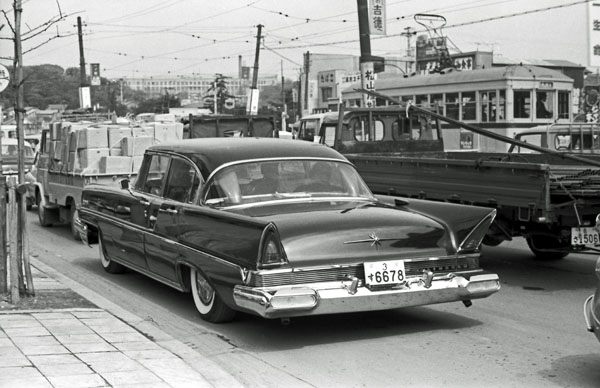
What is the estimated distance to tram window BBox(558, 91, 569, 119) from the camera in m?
24.0

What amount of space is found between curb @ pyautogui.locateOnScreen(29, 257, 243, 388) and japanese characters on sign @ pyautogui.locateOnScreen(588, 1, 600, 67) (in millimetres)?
10013

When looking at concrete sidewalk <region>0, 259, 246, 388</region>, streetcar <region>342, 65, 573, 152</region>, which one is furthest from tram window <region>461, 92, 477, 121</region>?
concrete sidewalk <region>0, 259, 246, 388</region>

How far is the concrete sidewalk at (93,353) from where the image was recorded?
17.2 feet

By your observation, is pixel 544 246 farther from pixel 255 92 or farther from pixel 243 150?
pixel 255 92

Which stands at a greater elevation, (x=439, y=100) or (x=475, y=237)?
(x=439, y=100)

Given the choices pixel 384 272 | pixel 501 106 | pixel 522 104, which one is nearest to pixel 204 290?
pixel 384 272

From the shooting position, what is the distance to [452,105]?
76.6ft

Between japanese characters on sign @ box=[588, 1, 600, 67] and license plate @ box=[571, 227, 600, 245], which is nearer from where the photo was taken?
license plate @ box=[571, 227, 600, 245]

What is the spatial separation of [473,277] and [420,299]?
0.58 meters

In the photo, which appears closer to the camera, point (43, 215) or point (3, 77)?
point (3, 77)

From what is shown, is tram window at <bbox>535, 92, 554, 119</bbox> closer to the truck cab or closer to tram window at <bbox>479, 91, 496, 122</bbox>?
tram window at <bbox>479, 91, 496, 122</bbox>

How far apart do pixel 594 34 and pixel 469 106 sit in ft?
26.8

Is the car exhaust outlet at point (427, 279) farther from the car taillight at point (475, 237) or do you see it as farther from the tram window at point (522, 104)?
the tram window at point (522, 104)

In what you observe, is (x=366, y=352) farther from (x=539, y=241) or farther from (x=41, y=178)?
(x=41, y=178)
